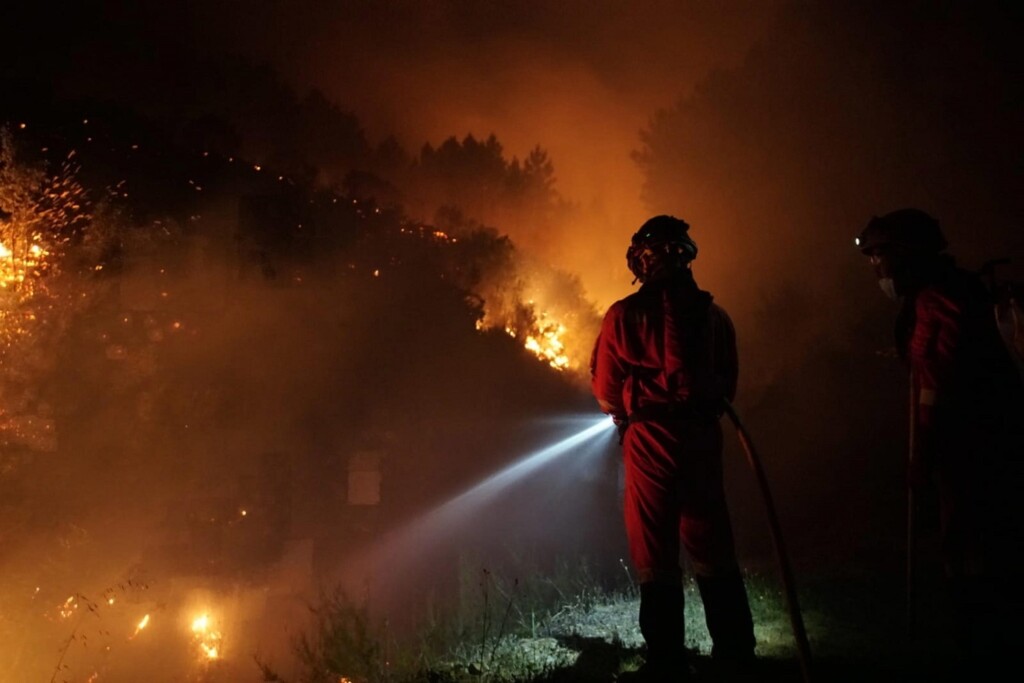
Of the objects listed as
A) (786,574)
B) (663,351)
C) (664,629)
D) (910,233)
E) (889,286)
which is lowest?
(664,629)

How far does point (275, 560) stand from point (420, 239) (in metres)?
6.84

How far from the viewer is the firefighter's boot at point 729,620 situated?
323 cm

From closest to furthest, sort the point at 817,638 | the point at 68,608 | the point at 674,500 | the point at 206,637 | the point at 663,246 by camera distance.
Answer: the point at 674,500
the point at 663,246
the point at 817,638
the point at 68,608
the point at 206,637

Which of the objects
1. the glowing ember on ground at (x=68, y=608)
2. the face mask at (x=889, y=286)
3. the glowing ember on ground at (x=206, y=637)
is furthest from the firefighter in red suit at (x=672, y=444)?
the glowing ember on ground at (x=68, y=608)

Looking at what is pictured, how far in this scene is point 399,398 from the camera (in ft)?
35.7

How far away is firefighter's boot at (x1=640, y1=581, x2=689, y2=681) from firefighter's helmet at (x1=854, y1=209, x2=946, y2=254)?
218 cm

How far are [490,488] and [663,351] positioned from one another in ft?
25.5

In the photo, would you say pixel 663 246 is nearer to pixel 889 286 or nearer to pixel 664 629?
pixel 889 286

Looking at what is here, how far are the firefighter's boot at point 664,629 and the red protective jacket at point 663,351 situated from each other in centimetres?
93

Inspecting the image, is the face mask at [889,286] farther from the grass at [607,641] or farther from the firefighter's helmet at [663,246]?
the grass at [607,641]

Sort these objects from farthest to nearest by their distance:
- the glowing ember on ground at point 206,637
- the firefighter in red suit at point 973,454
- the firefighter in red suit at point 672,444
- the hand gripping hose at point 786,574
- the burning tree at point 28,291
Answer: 1. the glowing ember on ground at point 206,637
2. the burning tree at point 28,291
3. the firefighter in red suit at point 672,444
4. the firefighter in red suit at point 973,454
5. the hand gripping hose at point 786,574

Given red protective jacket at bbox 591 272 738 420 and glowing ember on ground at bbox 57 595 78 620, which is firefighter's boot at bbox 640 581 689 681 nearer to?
red protective jacket at bbox 591 272 738 420

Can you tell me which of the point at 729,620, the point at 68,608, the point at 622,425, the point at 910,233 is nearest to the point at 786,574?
the point at 729,620

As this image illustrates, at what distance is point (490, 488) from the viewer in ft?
34.8
